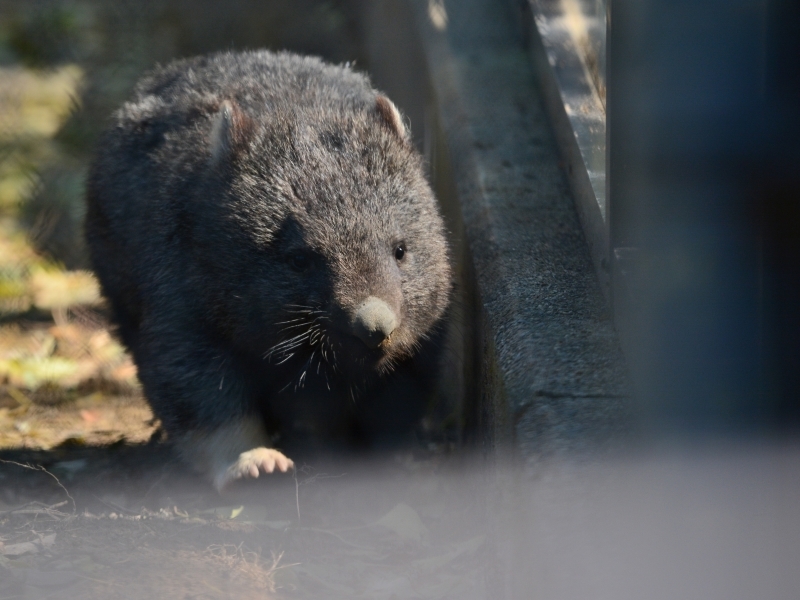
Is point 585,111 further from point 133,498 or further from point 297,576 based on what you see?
point 133,498

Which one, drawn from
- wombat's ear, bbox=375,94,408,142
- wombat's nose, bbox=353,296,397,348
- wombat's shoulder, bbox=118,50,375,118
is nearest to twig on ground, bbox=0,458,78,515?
wombat's nose, bbox=353,296,397,348

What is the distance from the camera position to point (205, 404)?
430 centimetres

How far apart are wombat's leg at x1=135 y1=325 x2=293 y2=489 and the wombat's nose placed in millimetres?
794

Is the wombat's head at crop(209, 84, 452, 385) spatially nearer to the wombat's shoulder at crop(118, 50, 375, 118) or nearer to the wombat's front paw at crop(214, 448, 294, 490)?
the wombat's shoulder at crop(118, 50, 375, 118)

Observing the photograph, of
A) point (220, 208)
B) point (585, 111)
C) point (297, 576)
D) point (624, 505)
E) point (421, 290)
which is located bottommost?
point (297, 576)

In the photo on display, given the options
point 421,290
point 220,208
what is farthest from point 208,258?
point 421,290

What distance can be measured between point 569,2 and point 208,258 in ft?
7.04

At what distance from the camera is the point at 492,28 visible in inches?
219

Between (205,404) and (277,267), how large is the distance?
74 centimetres

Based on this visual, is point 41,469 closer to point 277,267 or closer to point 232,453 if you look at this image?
point 232,453

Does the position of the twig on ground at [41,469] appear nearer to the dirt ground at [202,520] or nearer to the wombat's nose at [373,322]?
the dirt ground at [202,520]

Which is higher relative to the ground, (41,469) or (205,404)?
(205,404)

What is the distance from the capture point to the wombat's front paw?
13.4 ft

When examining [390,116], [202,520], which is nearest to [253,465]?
[202,520]
